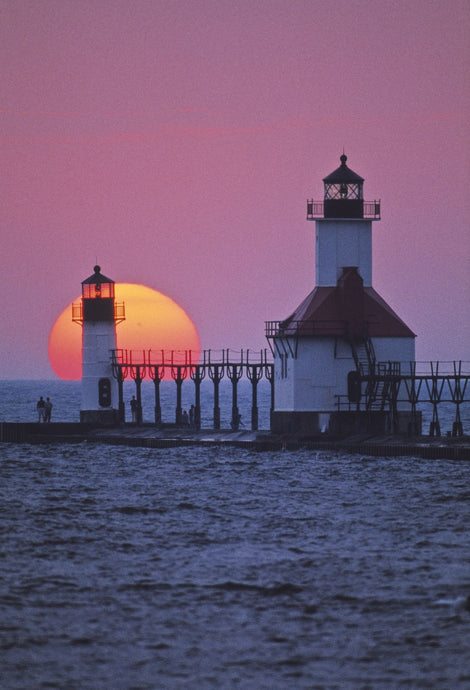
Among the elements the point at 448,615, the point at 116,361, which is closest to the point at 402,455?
the point at 116,361

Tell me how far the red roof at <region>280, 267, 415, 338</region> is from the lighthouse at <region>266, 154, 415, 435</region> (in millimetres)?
45

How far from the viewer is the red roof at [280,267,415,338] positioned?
2264 inches

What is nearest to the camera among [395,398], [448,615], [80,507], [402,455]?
[448,615]

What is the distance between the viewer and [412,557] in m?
29.6

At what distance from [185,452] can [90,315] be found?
9.22 meters

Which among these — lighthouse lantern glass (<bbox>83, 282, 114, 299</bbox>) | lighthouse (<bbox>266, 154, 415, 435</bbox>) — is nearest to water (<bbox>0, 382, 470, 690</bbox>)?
lighthouse (<bbox>266, 154, 415, 435</bbox>)

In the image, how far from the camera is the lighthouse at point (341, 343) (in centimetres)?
5703

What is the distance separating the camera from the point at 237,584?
26.5 m

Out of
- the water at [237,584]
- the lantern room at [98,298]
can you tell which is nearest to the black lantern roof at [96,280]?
the lantern room at [98,298]

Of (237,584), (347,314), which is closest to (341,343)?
(347,314)

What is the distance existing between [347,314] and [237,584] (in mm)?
32468

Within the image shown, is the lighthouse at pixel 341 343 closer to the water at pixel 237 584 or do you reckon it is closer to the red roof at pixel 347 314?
the red roof at pixel 347 314

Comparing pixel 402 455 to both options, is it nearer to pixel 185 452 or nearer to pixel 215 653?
pixel 185 452

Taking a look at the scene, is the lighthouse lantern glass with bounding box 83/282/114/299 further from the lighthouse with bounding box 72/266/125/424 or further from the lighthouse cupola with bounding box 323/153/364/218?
the lighthouse cupola with bounding box 323/153/364/218
